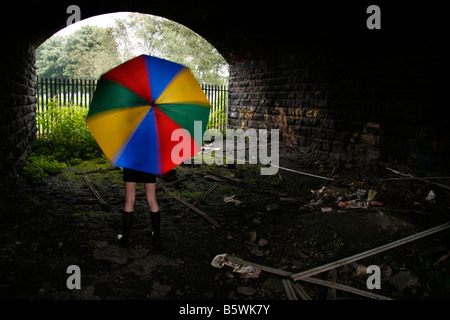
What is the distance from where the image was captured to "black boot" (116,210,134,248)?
11.3ft

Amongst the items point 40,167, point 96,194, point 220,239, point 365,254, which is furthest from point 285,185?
point 40,167

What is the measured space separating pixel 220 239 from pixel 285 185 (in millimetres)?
2768

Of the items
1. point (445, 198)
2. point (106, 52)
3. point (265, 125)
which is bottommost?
point (445, 198)

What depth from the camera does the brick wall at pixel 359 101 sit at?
5.43 metres

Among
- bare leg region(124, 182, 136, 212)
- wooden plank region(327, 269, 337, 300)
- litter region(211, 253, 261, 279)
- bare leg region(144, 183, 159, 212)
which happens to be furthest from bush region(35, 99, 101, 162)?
wooden plank region(327, 269, 337, 300)

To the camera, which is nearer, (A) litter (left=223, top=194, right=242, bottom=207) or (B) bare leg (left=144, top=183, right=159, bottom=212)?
(B) bare leg (left=144, top=183, right=159, bottom=212)

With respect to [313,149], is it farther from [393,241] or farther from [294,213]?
[393,241]

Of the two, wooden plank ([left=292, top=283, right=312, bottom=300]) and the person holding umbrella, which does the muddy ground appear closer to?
wooden plank ([left=292, top=283, right=312, bottom=300])

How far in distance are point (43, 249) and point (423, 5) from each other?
6.63 m

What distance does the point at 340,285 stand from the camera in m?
2.86

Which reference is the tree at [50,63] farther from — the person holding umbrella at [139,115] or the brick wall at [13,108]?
the person holding umbrella at [139,115]

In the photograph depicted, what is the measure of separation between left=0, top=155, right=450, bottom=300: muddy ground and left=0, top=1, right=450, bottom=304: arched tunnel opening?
2 cm

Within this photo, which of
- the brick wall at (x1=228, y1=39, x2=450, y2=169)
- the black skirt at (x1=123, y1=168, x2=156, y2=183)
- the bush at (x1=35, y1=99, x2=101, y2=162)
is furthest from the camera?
the bush at (x1=35, y1=99, x2=101, y2=162)
